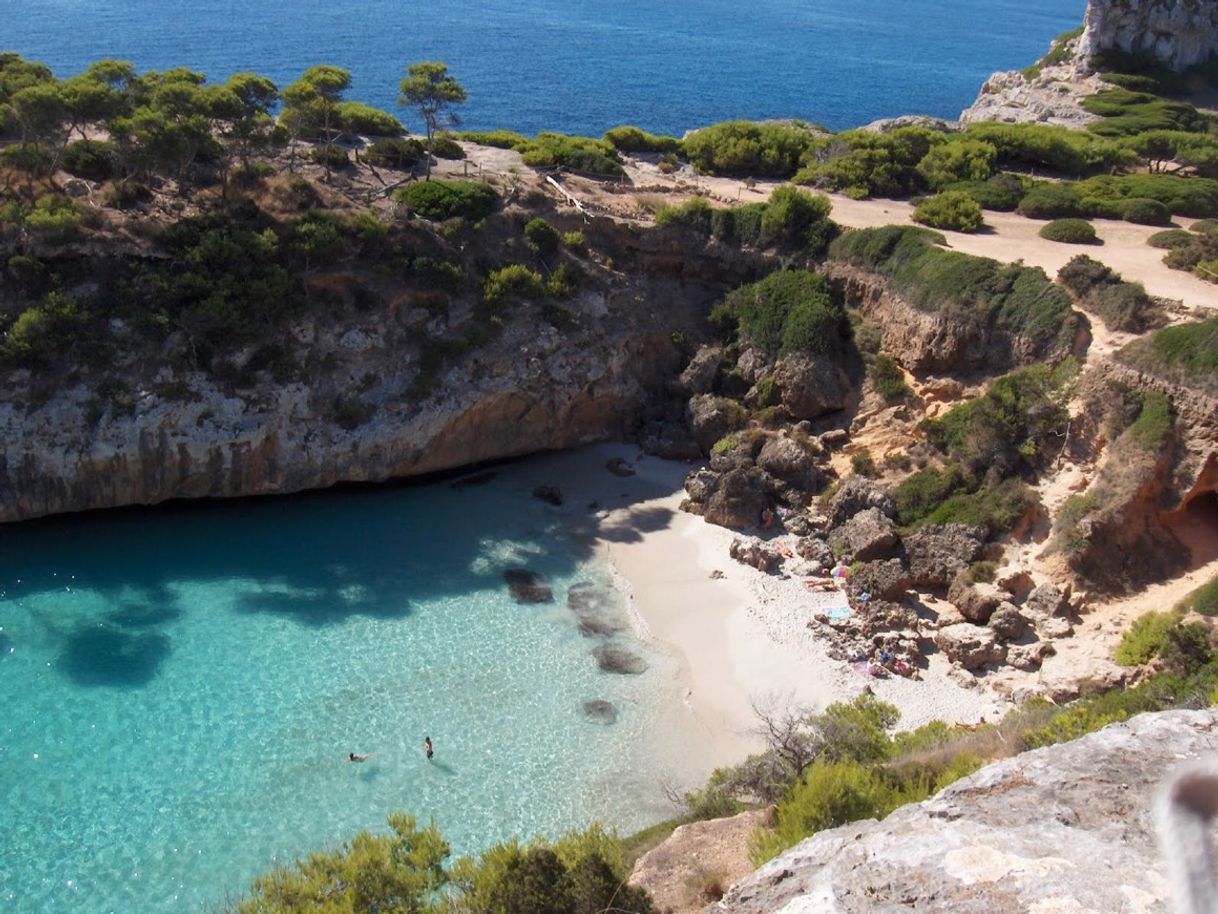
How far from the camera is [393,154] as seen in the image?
44.2 meters

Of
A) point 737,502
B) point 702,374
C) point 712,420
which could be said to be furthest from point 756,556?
point 702,374

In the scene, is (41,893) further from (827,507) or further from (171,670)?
(827,507)

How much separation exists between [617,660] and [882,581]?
30.2ft

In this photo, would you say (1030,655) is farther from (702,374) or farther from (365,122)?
(365,122)

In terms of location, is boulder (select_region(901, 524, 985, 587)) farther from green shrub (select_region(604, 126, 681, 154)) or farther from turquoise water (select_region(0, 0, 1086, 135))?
turquoise water (select_region(0, 0, 1086, 135))

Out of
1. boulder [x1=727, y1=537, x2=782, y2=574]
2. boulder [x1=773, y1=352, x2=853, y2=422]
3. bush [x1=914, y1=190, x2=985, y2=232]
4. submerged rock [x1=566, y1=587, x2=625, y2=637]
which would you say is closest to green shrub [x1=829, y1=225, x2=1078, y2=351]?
bush [x1=914, y1=190, x2=985, y2=232]

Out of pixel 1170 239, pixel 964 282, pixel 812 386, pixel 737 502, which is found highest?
pixel 1170 239

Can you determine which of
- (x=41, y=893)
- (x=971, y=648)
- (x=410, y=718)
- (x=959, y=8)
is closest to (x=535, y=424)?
(x=410, y=718)

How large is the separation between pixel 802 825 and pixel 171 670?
18.8 m

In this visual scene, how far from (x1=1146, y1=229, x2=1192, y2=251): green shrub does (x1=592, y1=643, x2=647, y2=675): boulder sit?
A: 28704 millimetres

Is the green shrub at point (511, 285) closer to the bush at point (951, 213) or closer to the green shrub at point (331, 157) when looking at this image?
the green shrub at point (331, 157)

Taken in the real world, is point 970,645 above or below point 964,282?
below

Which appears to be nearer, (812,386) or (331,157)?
(812,386)

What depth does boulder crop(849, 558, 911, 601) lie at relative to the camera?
103 ft
